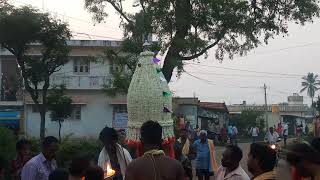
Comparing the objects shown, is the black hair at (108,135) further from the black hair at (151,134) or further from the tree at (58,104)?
the tree at (58,104)

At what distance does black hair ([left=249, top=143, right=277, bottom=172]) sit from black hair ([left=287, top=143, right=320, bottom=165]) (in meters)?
0.56

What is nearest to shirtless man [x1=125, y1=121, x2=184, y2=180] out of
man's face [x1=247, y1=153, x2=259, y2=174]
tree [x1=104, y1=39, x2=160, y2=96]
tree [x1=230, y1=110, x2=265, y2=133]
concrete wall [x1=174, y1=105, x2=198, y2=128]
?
man's face [x1=247, y1=153, x2=259, y2=174]

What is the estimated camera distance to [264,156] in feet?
16.6

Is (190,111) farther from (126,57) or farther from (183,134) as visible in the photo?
(183,134)

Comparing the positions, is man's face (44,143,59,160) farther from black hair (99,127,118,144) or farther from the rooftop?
the rooftop

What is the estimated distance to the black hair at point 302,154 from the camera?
425 cm

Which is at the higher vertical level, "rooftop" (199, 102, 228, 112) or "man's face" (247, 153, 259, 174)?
"rooftop" (199, 102, 228, 112)

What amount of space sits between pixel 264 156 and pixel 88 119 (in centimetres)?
3284

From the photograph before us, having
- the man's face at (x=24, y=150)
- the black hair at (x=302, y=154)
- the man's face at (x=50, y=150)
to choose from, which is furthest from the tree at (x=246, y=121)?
the black hair at (x=302, y=154)

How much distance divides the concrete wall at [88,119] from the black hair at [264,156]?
32236mm

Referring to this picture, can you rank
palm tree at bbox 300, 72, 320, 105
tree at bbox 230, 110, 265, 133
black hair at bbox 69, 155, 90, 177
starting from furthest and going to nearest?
1. palm tree at bbox 300, 72, 320, 105
2. tree at bbox 230, 110, 265, 133
3. black hair at bbox 69, 155, 90, 177

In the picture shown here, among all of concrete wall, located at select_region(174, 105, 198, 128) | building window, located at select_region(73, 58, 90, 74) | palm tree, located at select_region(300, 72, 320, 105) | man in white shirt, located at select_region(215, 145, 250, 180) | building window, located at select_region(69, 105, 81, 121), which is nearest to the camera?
man in white shirt, located at select_region(215, 145, 250, 180)

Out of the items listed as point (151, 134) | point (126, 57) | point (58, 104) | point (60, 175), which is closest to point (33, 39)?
point (126, 57)

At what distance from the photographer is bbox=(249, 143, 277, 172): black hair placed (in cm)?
505
